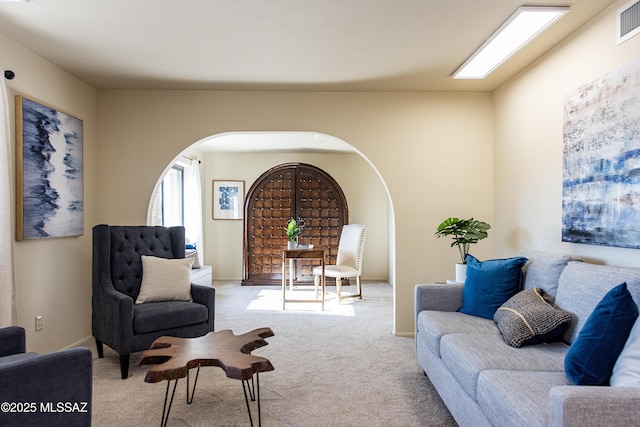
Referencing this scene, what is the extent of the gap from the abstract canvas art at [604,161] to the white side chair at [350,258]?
343cm

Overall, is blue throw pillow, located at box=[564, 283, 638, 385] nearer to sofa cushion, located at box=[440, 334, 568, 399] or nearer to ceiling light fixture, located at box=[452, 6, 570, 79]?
sofa cushion, located at box=[440, 334, 568, 399]

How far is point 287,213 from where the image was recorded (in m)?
7.84

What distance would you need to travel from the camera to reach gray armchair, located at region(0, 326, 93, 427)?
5.56 feet

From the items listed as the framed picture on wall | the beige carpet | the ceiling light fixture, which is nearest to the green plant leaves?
the beige carpet

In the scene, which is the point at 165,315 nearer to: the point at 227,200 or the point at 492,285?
the point at 492,285

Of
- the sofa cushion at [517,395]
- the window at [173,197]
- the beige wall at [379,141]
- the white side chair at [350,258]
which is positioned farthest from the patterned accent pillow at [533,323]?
the window at [173,197]

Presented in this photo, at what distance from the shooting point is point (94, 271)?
359 centimetres

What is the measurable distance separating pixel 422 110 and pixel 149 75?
2687 mm

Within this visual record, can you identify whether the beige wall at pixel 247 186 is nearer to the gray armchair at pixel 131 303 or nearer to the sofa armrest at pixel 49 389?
the gray armchair at pixel 131 303

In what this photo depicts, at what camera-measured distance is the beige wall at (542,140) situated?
108 inches

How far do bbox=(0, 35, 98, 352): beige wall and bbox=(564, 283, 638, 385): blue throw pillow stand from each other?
3.61 metres

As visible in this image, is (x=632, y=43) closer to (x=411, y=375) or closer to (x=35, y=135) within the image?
(x=411, y=375)

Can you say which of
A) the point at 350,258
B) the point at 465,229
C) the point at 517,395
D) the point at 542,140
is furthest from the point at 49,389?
the point at 350,258

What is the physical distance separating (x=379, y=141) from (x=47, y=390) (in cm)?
355
